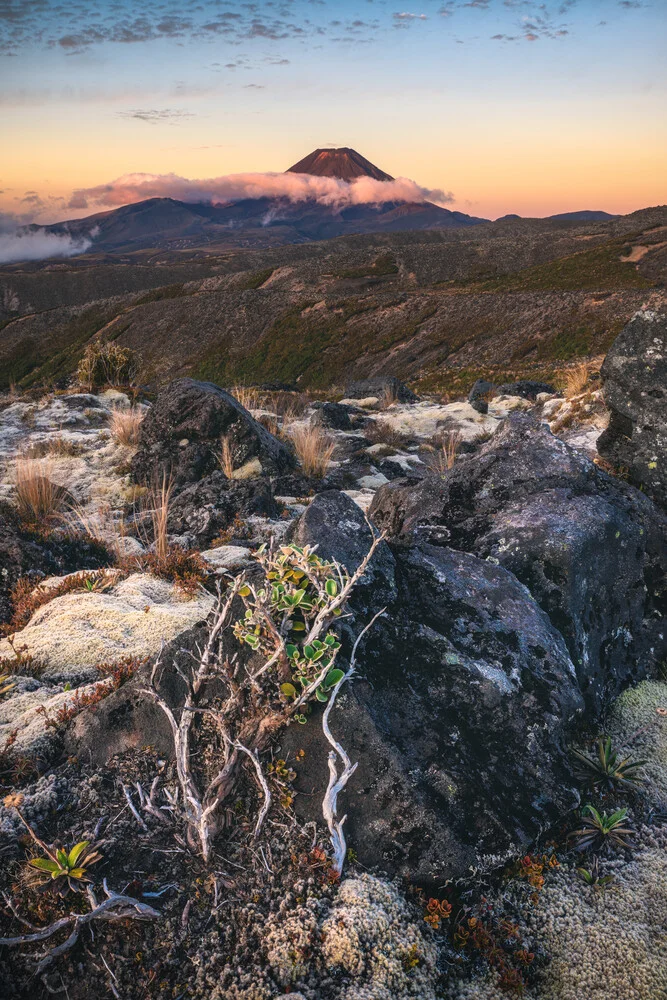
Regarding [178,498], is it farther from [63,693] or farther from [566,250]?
[566,250]

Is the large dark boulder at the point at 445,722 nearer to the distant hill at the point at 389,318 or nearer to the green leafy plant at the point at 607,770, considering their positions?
the green leafy plant at the point at 607,770

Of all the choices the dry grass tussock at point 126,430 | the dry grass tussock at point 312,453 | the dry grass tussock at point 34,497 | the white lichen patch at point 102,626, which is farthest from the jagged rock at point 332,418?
the white lichen patch at point 102,626

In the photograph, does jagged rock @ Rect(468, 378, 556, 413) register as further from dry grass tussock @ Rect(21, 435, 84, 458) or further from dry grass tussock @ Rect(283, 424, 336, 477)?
dry grass tussock @ Rect(21, 435, 84, 458)

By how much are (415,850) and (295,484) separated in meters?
7.78

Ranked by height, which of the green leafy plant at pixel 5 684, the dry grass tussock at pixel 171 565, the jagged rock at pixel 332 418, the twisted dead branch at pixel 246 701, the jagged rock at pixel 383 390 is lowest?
the jagged rock at pixel 383 390

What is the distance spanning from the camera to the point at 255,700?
287cm

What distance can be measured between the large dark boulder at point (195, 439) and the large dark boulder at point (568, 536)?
15.0ft

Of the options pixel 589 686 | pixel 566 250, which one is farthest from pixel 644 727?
pixel 566 250

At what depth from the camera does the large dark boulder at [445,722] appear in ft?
8.72

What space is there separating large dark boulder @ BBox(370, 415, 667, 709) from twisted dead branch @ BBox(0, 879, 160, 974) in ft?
9.69

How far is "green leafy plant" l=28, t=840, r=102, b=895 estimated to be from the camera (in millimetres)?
2340

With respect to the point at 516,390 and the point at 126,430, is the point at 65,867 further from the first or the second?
the point at 516,390

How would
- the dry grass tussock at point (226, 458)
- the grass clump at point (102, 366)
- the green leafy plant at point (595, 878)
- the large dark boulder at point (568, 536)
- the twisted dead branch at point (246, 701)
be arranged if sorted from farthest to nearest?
the grass clump at point (102, 366) → the dry grass tussock at point (226, 458) → the large dark boulder at point (568, 536) → the green leafy plant at point (595, 878) → the twisted dead branch at point (246, 701)

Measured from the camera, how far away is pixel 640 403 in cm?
A: 625
